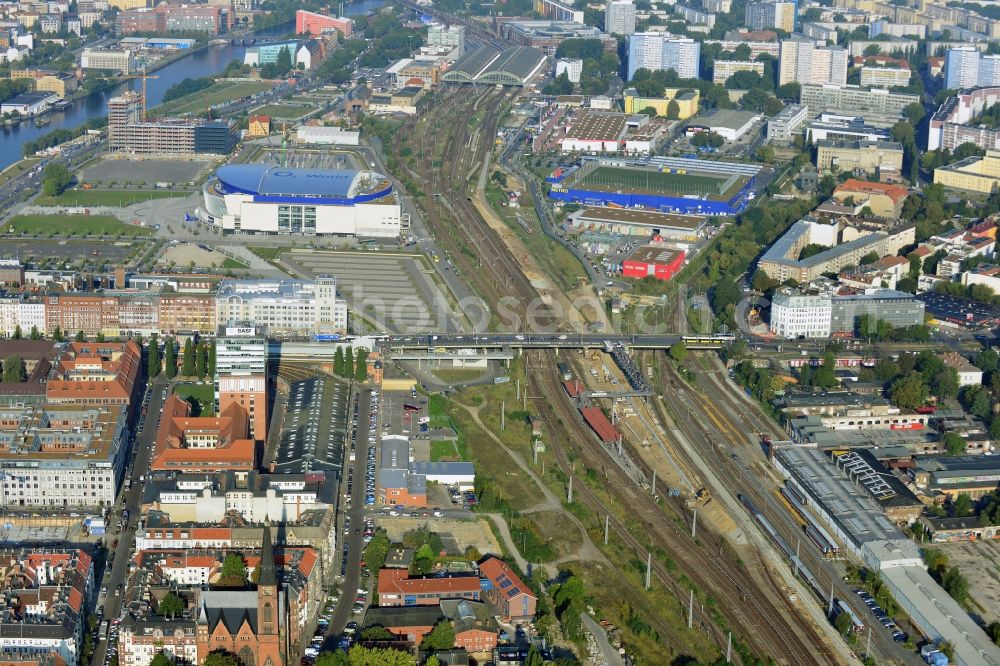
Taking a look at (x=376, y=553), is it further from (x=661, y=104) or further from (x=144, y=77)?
(x=144, y=77)

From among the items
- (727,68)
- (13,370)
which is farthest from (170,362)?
(727,68)

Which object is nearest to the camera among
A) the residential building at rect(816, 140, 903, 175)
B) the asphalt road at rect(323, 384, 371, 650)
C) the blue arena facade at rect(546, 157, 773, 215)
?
the asphalt road at rect(323, 384, 371, 650)

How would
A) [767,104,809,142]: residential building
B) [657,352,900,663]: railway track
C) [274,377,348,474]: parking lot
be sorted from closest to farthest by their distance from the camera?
[657,352,900,663]: railway track → [274,377,348,474]: parking lot → [767,104,809,142]: residential building

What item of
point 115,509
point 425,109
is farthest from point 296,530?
point 425,109

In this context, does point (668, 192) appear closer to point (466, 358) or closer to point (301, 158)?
point (301, 158)

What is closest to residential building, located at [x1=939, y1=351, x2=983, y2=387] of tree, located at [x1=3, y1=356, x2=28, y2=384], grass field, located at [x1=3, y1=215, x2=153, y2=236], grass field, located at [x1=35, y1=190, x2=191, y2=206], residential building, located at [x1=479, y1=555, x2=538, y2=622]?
residential building, located at [x1=479, y1=555, x2=538, y2=622]

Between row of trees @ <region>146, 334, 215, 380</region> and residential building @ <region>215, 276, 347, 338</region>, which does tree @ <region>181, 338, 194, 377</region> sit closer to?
row of trees @ <region>146, 334, 215, 380</region>

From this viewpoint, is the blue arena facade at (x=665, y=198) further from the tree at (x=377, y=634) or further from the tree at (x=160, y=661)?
the tree at (x=160, y=661)
